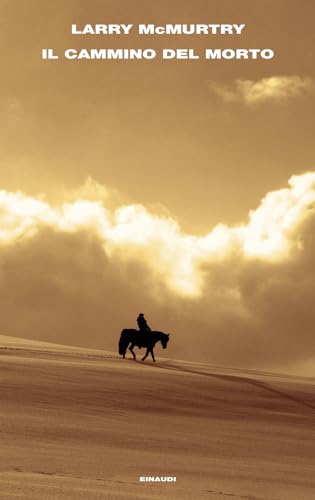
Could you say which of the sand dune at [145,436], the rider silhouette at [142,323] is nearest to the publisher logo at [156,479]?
the sand dune at [145,436]

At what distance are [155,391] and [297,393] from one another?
4.46 metres

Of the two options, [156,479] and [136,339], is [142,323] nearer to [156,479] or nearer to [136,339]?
[136,339]

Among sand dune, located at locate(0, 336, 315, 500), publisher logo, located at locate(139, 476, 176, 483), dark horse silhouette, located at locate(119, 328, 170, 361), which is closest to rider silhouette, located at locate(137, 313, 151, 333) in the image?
dark horse silhouette, located at locate(119, 328, 170, 361)

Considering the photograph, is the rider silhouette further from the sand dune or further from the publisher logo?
the publisher logo

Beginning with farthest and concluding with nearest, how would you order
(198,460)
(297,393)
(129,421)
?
(297,393), (129,421), (198,460)

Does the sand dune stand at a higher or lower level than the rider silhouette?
lower

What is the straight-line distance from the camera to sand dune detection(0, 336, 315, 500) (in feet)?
20.8

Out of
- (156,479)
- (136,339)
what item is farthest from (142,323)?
(156,479)

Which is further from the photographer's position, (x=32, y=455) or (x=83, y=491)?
(x=32, y=455)

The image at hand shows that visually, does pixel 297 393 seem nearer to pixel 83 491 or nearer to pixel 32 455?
pixel 32 455

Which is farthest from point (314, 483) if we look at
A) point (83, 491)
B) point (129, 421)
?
point (129, 421)

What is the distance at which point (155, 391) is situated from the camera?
→ 571 inches

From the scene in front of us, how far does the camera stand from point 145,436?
376 inches

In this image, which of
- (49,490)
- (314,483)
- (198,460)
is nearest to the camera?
(49,490)
